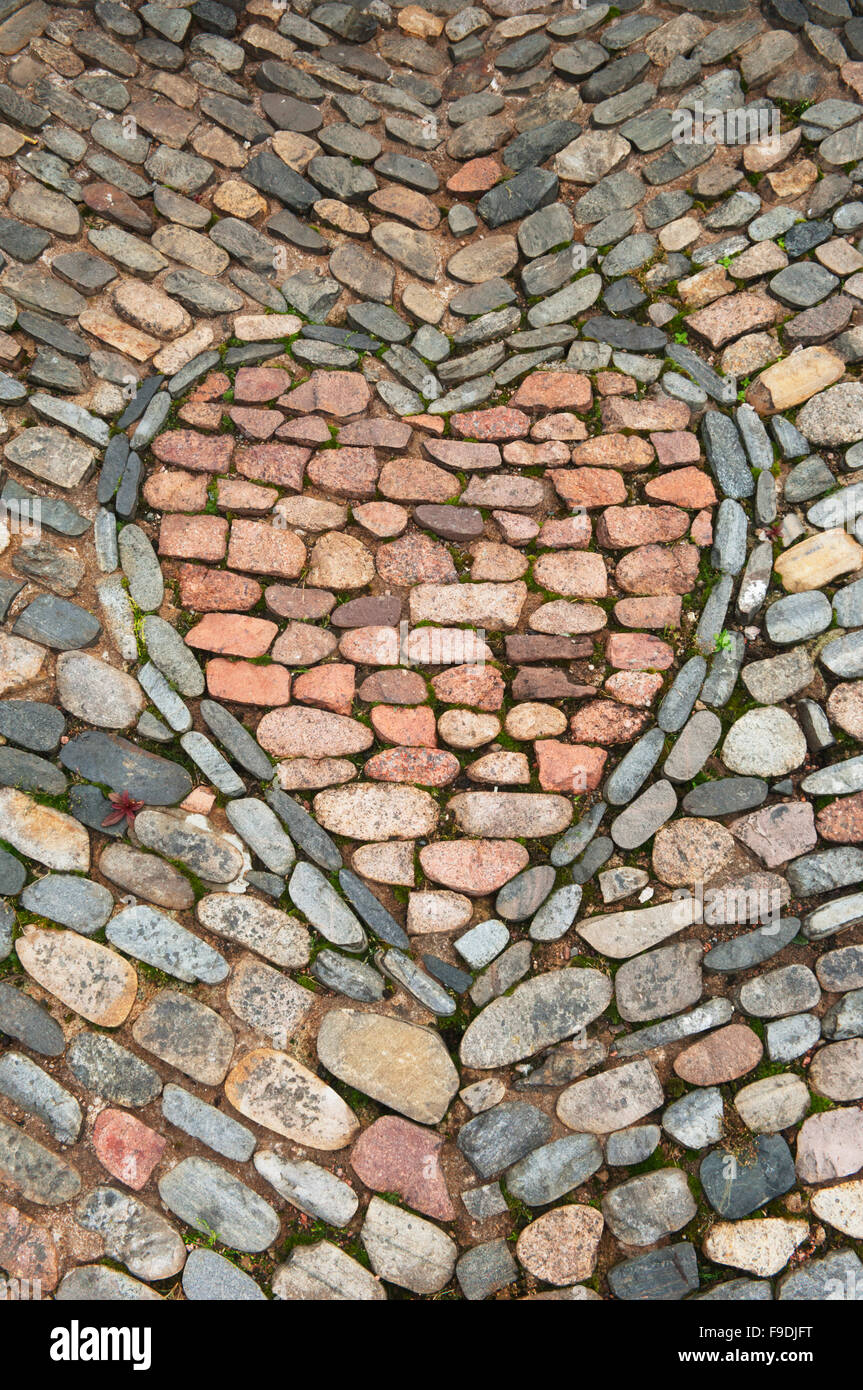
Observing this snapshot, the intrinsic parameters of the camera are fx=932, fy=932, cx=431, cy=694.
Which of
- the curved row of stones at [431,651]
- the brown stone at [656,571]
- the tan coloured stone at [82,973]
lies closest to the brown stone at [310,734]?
the curved row of stones at [431,651]

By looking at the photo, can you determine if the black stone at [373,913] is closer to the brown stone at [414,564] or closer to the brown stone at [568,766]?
the brown stone at [568,766]

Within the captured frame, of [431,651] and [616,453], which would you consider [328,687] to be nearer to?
[431,651]

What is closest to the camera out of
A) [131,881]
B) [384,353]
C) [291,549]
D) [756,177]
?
[131,881]

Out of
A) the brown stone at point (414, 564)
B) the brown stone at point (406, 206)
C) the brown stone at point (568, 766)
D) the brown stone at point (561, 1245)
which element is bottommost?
Answer: the brown stone at point (561, 1245)

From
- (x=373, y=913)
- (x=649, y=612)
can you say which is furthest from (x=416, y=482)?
(x=373, y=913)

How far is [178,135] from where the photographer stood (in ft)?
14.2

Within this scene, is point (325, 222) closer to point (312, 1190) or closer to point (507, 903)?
point (507, 903)

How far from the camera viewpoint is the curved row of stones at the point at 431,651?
10.4ft

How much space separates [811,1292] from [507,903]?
5.30 feet

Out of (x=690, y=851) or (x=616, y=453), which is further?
(x=616, y=453)

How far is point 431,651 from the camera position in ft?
12.1

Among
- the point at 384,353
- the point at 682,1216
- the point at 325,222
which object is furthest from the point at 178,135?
the point at 682,1216

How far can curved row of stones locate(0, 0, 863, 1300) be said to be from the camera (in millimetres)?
3178

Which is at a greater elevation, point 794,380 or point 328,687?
point 794,380
